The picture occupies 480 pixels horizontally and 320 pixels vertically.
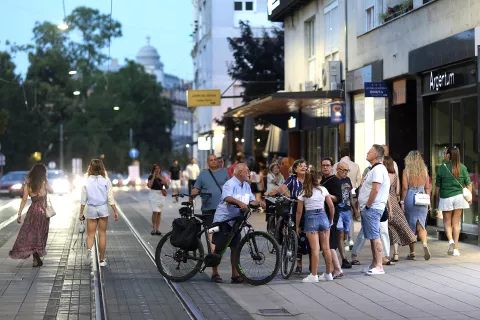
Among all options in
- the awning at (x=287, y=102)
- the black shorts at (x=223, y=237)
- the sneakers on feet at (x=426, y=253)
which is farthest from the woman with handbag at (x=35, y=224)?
the awning at (x=287, y=102)

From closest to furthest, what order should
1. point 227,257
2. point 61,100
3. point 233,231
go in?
1. point 233,231
2. point 227,257
3. point 61,100

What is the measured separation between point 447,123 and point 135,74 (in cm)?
8235

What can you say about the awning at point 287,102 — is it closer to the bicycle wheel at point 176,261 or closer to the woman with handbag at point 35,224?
the woman with handbag at point 35,224

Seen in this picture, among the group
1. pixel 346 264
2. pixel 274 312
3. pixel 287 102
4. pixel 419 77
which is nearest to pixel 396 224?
pixel 346 264

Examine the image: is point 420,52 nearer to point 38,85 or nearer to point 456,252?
point 456,252

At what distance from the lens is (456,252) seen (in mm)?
17750

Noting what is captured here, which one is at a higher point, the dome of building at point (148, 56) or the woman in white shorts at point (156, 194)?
the dome of building at point (148, 56)

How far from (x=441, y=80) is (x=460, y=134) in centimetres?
121

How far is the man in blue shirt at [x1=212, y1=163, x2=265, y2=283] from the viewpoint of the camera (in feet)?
47.0

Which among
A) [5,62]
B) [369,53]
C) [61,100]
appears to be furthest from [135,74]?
[369,53]

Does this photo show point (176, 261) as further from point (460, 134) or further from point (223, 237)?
point (460, 134)

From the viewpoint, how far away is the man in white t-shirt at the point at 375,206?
15172 mm

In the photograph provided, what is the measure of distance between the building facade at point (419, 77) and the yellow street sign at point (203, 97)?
2257cm

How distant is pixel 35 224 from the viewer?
17.1m
